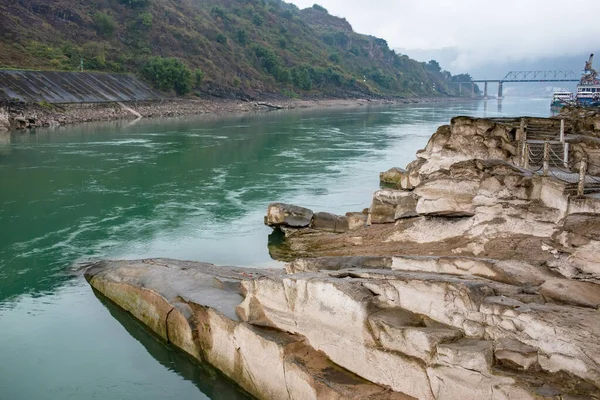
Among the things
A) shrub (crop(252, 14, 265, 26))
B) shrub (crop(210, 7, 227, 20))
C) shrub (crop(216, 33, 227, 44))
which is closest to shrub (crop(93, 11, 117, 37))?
shrub (crop(216, 33, 227, 44))

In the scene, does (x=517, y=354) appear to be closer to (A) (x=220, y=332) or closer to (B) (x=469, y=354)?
(B) (x=469, y=354)

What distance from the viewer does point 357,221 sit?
20.6m

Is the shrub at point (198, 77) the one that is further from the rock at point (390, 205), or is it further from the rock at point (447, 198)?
the rock at point (447, 198)

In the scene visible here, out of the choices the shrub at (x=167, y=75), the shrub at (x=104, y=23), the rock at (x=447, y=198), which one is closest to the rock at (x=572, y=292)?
the rock at (x=447, y=198)

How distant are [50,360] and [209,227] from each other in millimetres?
10288

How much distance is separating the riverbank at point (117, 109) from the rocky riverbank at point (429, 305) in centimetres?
4239

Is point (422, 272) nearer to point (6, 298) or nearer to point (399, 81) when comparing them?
point (6, 298)

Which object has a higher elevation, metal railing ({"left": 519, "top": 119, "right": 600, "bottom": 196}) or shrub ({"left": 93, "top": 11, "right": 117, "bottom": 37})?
shrub ({"left": 93, "top": 11, "right": 117, "bottom": 37})

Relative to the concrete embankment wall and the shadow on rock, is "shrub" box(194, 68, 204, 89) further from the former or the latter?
the shadow on rock

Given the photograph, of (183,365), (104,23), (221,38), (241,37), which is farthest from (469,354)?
(241,37)

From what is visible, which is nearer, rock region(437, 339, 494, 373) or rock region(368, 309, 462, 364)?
rock region(437, 339, 494, 373)

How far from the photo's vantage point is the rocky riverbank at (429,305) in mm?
8102

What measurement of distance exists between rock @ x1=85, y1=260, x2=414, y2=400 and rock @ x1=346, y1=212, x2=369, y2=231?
18.2 feet

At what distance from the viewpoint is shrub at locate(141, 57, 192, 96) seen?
82000mm
